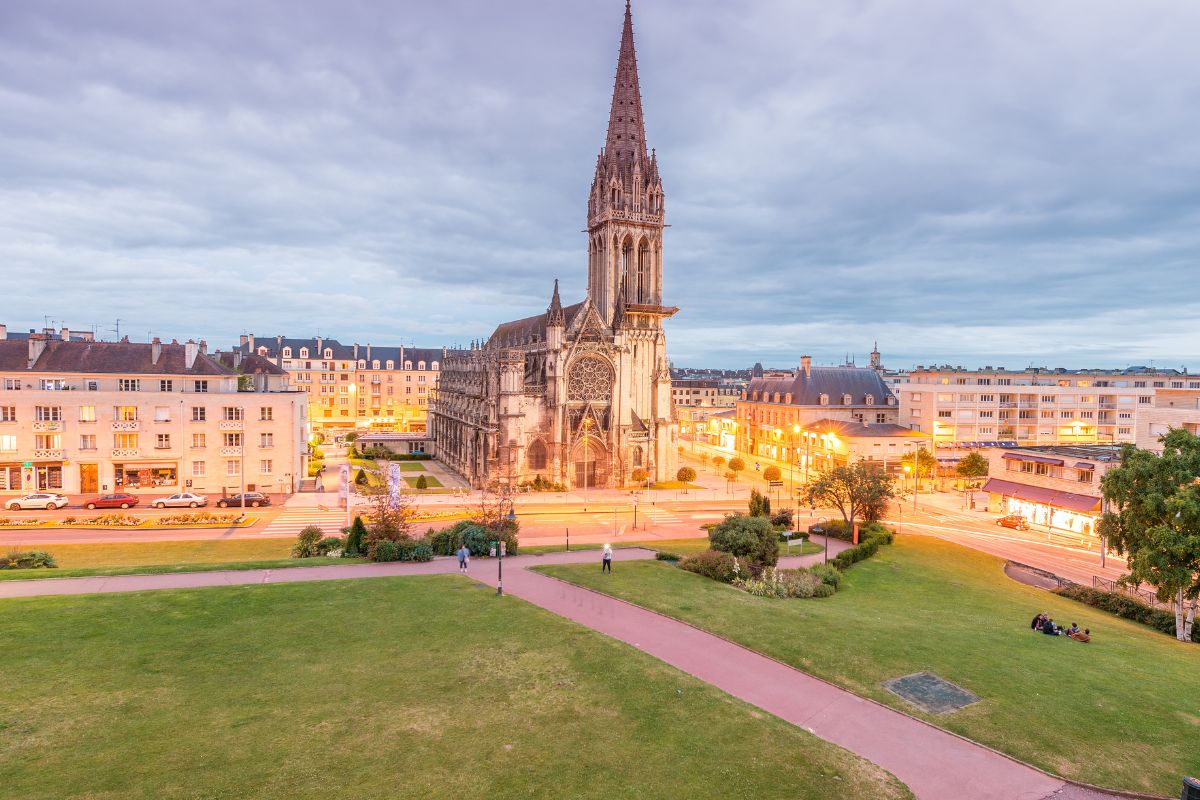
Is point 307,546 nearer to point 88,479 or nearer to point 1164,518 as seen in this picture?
point 88,479

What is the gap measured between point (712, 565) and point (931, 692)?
14878 millimetres

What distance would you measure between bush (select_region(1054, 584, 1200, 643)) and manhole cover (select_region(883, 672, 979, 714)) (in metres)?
19.5

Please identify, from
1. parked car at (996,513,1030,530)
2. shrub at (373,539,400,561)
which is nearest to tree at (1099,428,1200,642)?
parked car at (996,513,1030,530)

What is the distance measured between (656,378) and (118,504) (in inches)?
1986

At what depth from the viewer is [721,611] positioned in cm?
2570

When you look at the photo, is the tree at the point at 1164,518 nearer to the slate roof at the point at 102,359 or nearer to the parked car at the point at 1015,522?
the parked car at the point at 1015,522

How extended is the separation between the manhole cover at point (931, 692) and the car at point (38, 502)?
58893 millimetres

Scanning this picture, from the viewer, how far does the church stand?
2677 inches

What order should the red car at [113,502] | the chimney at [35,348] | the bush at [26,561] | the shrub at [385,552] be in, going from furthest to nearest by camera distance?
the chimney at [35,348] < the red car at [113,502] < the shrub at [385,552] < the bush at [26,561]

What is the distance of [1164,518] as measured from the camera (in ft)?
94.3

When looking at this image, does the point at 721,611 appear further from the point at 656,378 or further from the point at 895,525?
the point at 656,378

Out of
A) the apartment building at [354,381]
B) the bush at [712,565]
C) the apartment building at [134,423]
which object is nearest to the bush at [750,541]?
the bush at [712,565]

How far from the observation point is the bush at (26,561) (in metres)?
31.3

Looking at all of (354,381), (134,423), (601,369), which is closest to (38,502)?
(134,423)
